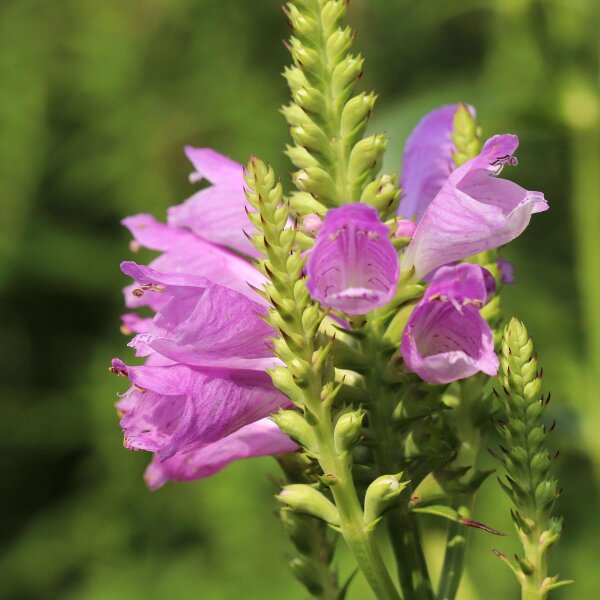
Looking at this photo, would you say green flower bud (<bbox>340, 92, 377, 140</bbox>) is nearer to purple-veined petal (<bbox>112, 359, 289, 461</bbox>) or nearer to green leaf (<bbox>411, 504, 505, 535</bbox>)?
purple-veined petal (<bbox>112, 359, 289, 461</bbox>)

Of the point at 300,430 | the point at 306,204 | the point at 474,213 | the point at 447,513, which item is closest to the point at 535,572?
the point at 447,513

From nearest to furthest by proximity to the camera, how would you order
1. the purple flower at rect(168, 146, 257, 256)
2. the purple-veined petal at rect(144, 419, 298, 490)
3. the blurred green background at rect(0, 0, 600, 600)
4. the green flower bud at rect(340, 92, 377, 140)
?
1. the green flower bud at rect(340, 92, 377, 140)
2. the purple-veined petal at rect(144, 419, 298, 490)
3. the purple flower at rect(168, 146, 257, 256)
4. the blurred green background at rect(0, 0, 600, 600)

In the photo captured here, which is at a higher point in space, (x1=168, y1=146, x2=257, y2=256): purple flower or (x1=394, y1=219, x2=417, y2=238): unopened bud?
(x1=168, y1=146, x2=257, y2=256): purple flower

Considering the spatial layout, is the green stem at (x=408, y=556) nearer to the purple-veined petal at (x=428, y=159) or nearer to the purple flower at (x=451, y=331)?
the purple flower at (x=451, y=331)

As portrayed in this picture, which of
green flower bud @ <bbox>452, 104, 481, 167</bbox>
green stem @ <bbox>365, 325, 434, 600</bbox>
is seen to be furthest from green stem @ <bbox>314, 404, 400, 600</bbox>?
green flower bud @ <bbox>452, 104, 481, 167</bbox>

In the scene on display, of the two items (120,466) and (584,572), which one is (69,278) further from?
(584,572)

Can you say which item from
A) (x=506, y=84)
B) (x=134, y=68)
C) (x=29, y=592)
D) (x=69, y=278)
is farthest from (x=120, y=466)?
(x=506, y=84)

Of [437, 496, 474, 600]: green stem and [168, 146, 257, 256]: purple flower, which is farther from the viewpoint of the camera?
[168, 146, 257, 256]: purple flower
